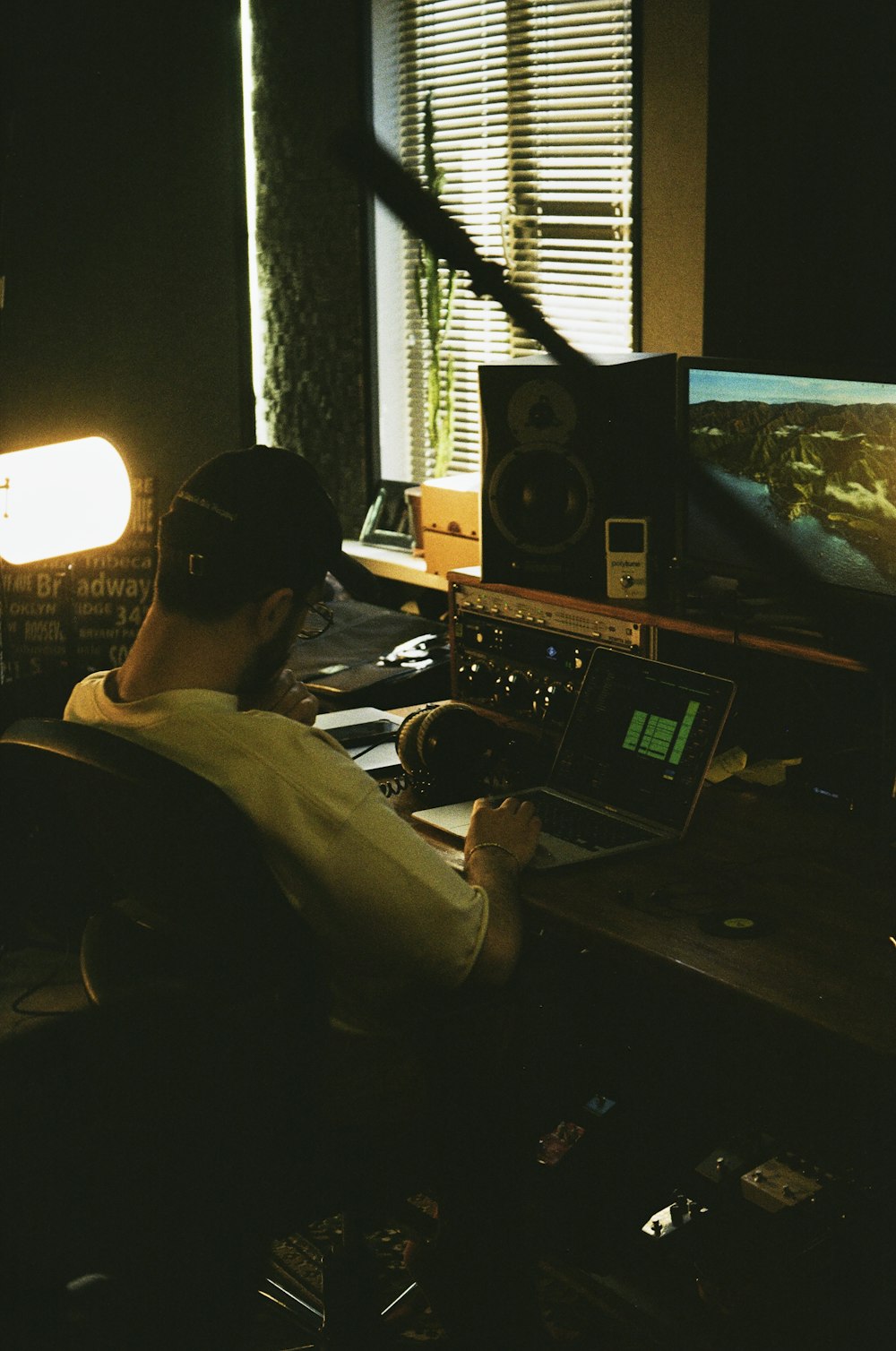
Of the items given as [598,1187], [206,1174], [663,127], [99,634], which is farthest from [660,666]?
[99,634]

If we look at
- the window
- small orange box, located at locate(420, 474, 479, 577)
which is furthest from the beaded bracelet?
the window

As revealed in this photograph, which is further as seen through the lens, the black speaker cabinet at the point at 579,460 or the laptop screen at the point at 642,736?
the black speaker cabinet at the point at 579,460

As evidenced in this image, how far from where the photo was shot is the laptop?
2.29 metres

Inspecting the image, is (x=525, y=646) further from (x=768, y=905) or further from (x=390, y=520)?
(x=390, y=520)

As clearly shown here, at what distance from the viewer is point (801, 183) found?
279cm

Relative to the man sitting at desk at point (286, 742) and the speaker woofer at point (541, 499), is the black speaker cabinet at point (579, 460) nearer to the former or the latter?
the speaker woofer at point (541, 499)

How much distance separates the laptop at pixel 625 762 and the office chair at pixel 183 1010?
706mm

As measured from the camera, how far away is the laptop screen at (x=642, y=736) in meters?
2.32

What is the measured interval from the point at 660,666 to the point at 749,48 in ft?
4.42

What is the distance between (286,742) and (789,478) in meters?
1.22

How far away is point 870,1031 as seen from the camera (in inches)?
64.9

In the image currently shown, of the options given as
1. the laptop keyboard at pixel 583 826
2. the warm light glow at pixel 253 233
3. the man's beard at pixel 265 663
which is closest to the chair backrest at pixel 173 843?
the man's beard at pixel 265 663

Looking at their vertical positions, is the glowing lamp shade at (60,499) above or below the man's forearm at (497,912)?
above

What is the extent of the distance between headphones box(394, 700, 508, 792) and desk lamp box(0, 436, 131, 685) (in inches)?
40.2
